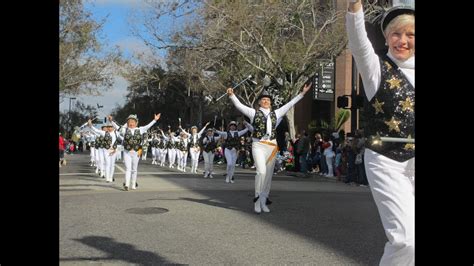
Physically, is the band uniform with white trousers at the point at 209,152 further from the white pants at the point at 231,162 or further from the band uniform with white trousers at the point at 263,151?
the band uniform with white trousers at the point at 263,151

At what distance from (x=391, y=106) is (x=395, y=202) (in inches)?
24.7

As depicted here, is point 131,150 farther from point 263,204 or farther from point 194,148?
point 194,148

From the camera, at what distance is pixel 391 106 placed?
132 inches

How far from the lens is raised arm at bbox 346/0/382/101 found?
3.22m

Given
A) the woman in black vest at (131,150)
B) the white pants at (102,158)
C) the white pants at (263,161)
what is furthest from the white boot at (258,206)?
the white pants at (102,158)

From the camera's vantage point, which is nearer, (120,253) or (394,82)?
(394,82)

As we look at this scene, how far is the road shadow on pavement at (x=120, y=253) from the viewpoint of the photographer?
5.49 m

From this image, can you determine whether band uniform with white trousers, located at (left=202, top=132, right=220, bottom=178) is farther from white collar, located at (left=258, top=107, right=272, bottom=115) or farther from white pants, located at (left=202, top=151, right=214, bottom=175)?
white collar, located at (left=258, top=107, right=272, bottom=115)

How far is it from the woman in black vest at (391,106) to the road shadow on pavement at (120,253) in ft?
9.32

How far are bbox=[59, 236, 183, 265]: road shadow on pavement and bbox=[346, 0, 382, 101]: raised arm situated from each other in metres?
3.05

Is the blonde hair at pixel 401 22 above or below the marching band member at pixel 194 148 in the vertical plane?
above

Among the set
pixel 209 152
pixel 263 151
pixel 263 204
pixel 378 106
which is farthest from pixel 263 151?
pixel 209 152

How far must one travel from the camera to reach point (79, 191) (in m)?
13.1
